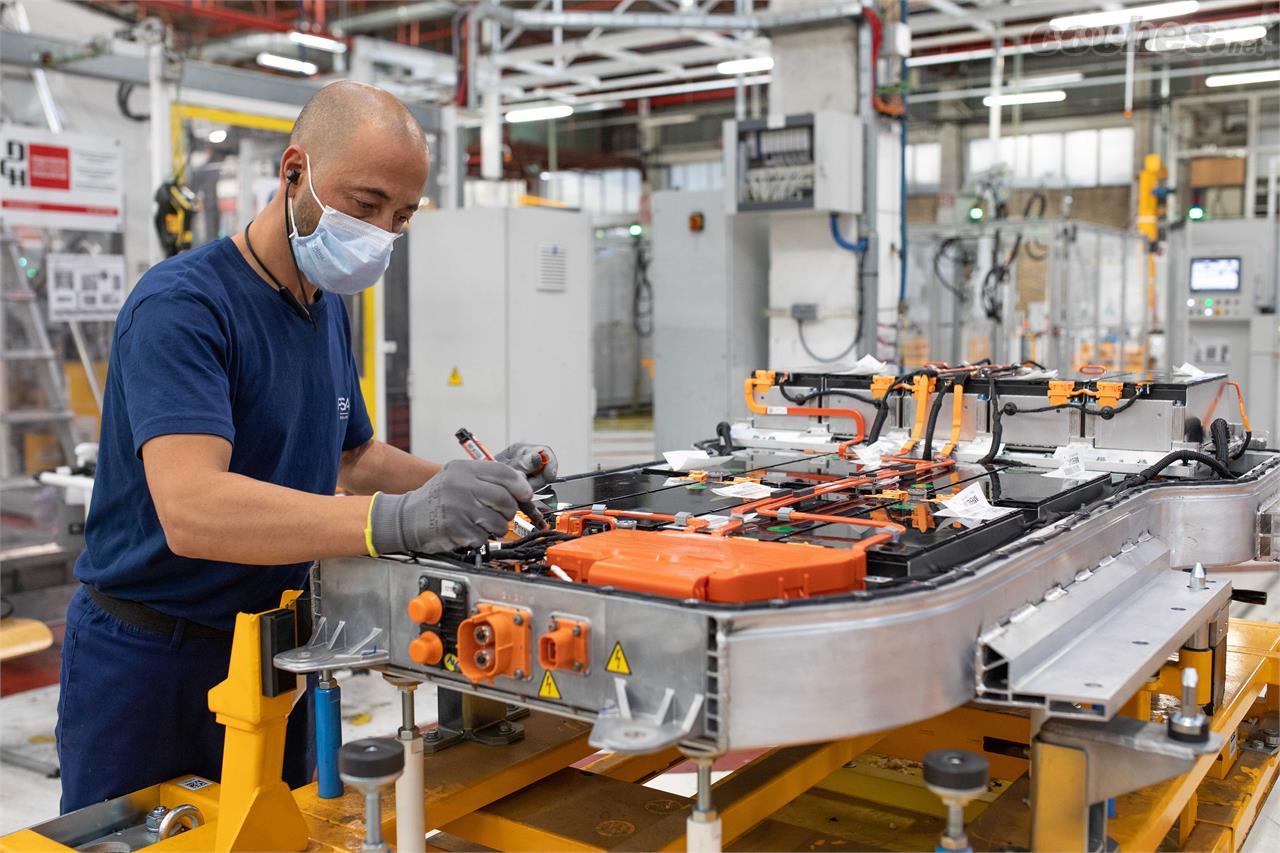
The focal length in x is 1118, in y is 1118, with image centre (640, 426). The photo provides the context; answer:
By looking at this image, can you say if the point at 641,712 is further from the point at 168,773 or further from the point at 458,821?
the point at 168,773

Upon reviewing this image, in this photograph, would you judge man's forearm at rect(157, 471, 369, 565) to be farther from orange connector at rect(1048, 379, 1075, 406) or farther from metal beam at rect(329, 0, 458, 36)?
metal beam at rect(329, 0, 458, 36)

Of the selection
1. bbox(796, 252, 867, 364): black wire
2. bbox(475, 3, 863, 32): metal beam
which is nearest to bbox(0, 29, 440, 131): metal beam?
bbox(475, 3, 863, 32): metal beam

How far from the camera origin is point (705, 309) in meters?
6.01

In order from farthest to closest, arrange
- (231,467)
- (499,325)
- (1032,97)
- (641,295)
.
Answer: (641,295), (1032,97), (499,325), (231,467)

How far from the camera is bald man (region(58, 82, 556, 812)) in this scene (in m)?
1.37

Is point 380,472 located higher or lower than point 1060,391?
lower

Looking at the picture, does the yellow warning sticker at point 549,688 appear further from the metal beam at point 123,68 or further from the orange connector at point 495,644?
→ the metal beam at point 123,68

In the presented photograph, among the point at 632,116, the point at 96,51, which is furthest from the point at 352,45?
the point at 632,116

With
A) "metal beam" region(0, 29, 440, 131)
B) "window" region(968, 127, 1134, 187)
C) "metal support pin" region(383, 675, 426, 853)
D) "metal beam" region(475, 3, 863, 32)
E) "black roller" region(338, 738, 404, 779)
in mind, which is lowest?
"metal support pin" region(383, 675, 426, 853)

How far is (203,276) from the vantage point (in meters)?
1.59

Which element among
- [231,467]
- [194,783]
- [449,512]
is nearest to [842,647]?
[449,512]

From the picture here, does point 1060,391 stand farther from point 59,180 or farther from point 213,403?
point 59,180

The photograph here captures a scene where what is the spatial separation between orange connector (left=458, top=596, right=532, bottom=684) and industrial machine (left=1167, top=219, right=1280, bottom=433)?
8480 mm

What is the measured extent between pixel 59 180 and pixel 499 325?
6.52 feet
